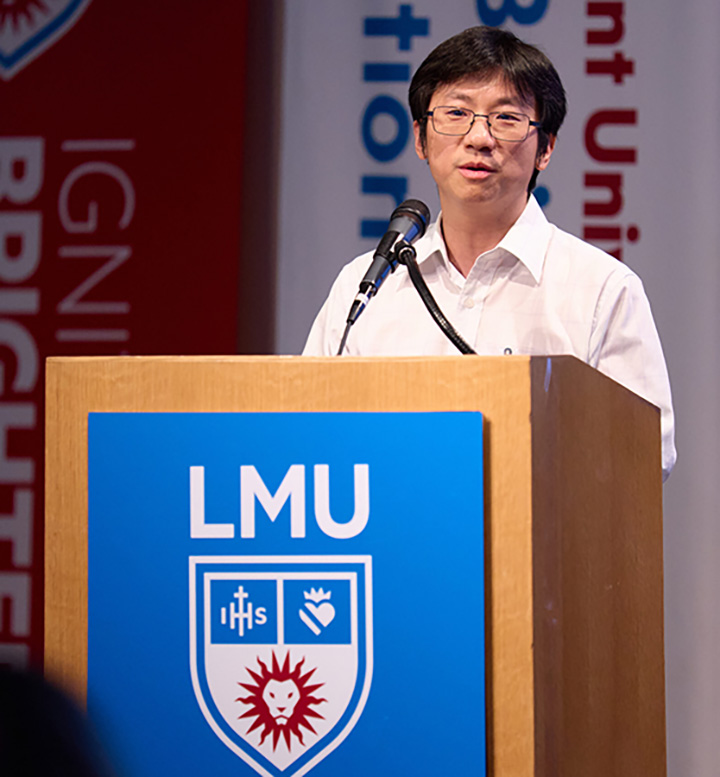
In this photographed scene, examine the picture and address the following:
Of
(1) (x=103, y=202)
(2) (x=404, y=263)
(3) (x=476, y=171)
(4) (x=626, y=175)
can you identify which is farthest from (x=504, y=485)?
(1) (x=103, y=202)

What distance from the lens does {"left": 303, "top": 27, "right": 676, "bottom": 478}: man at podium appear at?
1.87 metres

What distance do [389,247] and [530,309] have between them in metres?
0.50

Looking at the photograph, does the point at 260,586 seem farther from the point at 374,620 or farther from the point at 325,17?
the point at 325,17

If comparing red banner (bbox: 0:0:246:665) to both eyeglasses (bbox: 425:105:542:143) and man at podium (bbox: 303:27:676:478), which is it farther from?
eyeglasses (bbox: 425:105:542:143)

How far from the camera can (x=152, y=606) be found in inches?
39.7

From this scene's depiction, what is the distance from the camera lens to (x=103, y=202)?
3.11 m

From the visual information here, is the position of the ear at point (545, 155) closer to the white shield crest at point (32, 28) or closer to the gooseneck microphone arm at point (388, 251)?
the gooseneck microphone arm at point (388, 251)

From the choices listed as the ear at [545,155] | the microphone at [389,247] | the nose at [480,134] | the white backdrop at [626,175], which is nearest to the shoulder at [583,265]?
the ear at [545,155]

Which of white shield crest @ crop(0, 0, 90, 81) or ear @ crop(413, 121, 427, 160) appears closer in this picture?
ear @ crop(413, 121, 427, 160)

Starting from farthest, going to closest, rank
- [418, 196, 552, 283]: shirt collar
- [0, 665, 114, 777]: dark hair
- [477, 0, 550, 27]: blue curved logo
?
1. [477, 0, 550, 27]: blue curved logo
2. [418, 196, 552, 283]: shirt collar
3. [0, 665, 114, 777]: dark hair

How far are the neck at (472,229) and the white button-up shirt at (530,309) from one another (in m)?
0.02

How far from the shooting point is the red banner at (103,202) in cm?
306

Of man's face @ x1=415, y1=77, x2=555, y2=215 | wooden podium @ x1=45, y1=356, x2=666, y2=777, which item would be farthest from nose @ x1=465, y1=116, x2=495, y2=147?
wooden podium @ x1=45, y1=356, x2=666, y2=777

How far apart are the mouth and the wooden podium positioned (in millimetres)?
811
